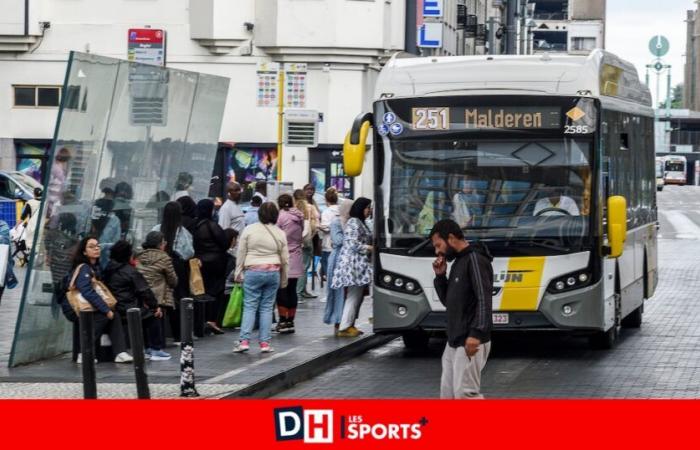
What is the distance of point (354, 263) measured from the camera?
736 inches

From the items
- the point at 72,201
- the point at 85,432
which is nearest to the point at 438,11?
the point at 72,201

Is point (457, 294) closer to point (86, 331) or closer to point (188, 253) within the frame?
point (86, 331)

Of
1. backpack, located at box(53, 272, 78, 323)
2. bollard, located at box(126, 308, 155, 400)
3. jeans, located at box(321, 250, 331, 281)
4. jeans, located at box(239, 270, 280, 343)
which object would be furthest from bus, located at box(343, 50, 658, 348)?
jeans, located at box(321, 250, 331, 281)

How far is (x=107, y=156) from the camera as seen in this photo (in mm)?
16359

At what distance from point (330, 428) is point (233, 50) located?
37014 millimetres

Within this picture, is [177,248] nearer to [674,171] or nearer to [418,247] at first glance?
[418,247]

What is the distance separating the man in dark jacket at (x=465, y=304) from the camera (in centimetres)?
1051

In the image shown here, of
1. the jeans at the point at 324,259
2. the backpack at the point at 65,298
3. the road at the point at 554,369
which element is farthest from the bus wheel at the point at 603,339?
the jeans at the point at 324,259

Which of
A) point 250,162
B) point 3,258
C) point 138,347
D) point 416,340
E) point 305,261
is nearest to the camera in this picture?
point 138,347

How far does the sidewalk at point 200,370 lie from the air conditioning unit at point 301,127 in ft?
24.0

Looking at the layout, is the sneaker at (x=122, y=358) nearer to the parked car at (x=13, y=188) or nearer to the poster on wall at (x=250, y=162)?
the parked car at (x=13, y=188)

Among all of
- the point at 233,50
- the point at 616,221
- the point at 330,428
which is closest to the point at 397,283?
the point at 616,221

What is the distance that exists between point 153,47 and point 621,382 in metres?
9.84

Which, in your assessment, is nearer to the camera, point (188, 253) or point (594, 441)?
point (594, 441)
